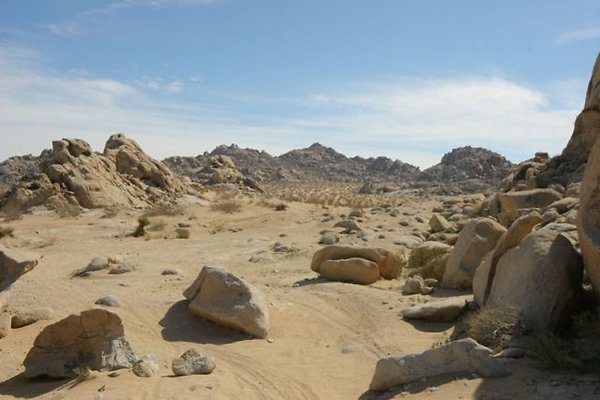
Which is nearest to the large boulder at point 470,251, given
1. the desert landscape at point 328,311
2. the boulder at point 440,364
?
the desert landscape at point 328,311

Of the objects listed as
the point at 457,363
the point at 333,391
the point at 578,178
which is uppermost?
Result: the point at 578,178

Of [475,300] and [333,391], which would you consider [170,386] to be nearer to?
[333,391]

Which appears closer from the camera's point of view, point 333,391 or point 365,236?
point 333,391

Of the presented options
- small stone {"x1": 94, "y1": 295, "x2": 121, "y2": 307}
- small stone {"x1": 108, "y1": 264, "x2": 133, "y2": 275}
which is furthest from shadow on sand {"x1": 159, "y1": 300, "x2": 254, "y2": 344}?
small stone {"x1": 108, "y1": 264, "x2": 133, "y2": 275}

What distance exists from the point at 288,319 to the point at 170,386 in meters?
3.18

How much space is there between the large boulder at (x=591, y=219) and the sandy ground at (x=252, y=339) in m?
1.46

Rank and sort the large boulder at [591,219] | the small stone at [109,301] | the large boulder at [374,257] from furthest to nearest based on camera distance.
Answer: the large boulder at [374,257]
the small stone at [109,301]
the large boulder at [591,219]

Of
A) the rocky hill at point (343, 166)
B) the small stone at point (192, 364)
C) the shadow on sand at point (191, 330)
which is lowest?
the shadow on sand at point (191, 330)

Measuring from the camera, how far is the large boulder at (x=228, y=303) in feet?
28.2

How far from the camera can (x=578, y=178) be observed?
15.2 meters

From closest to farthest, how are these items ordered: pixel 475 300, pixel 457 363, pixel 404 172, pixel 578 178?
1. pixel 457 363
2. pixel 475 300
3. pixel 578 178
4. pixel 404 172

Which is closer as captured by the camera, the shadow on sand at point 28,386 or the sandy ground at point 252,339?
the sandy ground at point 252,339

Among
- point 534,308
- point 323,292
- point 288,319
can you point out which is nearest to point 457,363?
point 534,308

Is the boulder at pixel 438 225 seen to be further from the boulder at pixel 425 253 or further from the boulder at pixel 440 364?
the boulder at pixel 440 364
